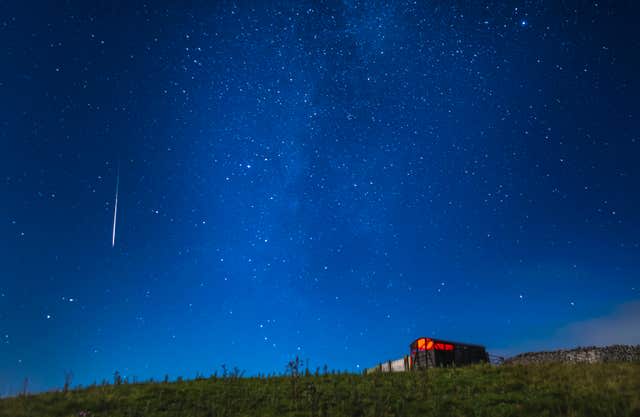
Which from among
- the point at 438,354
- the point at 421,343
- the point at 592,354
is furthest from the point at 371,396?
the point at 592,354

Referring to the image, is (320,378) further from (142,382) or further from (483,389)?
(142,382)

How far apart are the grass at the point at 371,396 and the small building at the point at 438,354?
46.8ft

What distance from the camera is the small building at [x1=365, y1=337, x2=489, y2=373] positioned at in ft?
104

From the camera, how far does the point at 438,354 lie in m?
32.0

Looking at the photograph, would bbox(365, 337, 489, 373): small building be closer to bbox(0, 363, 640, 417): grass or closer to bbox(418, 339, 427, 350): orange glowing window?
bbox(418, 339, 427, 350): orange glowing window

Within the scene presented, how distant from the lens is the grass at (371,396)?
1271cm

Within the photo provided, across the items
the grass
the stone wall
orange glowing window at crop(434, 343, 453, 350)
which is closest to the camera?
the grass

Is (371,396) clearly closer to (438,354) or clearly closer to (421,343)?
(438,354)

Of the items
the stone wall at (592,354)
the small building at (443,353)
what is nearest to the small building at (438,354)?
the small building at (443,353)

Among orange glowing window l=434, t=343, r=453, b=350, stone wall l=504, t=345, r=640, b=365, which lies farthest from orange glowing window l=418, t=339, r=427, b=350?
stone wall l=504, t=345, r=640, b=365

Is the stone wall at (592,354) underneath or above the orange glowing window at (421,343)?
underneath

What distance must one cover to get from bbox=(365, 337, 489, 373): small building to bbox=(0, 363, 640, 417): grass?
1427cm

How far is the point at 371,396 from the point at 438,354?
19445mm

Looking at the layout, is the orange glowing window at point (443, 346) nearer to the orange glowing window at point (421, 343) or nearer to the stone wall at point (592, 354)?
the orange glowing window at point (421, 343)
